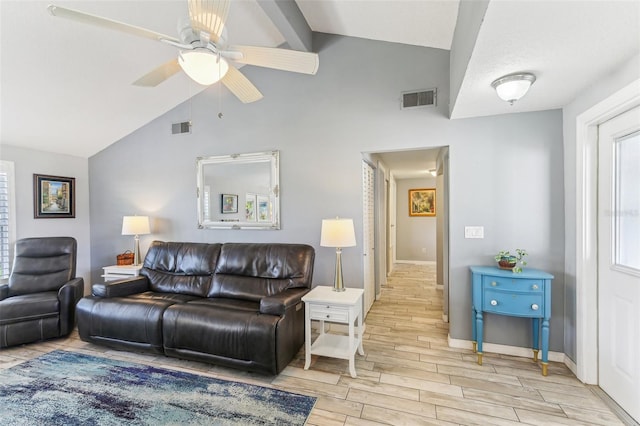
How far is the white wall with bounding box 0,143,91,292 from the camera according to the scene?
3863 mm

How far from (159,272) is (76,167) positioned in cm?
256

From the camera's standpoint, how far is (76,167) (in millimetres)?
4527

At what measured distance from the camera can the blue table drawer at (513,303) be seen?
2.44 metres

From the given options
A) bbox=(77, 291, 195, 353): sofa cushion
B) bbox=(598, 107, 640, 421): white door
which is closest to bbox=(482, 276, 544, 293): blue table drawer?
bbox=(598, 107, 640, 421): white door

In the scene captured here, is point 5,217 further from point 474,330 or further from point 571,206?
point 571,206

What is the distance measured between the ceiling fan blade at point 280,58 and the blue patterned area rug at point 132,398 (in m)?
2.36

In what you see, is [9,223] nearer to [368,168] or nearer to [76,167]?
[76,167]

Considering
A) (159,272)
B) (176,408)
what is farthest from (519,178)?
(159,272)

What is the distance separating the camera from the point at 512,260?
2.61 metres

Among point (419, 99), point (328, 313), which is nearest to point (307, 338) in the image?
point (328, 313)

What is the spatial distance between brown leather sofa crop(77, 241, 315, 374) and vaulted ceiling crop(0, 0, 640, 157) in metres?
1.95

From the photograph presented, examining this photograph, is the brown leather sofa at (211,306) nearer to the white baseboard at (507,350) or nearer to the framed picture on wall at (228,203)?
the framed picture on wall at (228,203)

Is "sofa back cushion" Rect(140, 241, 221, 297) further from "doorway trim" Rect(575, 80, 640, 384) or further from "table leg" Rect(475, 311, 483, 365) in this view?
"doorway trim" Rect(575, 80, 640, 384)

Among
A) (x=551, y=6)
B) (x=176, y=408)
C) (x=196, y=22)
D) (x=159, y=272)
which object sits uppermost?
(x=196, y=22)
